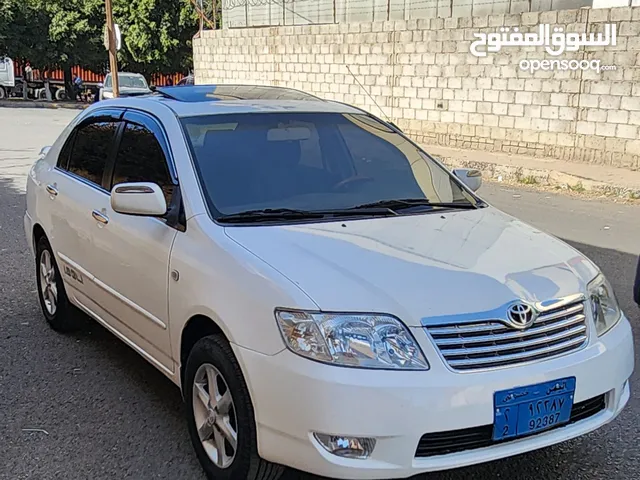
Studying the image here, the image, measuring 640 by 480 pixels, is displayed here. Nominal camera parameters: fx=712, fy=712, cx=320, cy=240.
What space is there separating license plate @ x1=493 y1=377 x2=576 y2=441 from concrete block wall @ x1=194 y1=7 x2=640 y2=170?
33.0 feet

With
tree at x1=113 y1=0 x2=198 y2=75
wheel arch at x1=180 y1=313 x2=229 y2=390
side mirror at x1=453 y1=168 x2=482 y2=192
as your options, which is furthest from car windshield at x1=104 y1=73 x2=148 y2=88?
wheel arch at x1=180 y1=313 x2=229 y2=390

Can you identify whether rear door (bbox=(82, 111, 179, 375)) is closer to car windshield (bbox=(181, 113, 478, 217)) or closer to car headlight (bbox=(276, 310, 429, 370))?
car windshield (bbox=(181, 113, 478, 217))

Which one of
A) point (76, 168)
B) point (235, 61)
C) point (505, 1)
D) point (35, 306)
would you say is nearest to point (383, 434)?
point (76, 168)

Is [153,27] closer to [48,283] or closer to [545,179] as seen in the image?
[545,179]

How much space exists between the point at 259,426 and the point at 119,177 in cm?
197

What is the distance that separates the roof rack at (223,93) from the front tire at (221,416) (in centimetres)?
177

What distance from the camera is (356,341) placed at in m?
2.52

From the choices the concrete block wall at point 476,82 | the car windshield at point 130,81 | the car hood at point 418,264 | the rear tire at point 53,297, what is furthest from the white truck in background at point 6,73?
the car hood at point 418,264

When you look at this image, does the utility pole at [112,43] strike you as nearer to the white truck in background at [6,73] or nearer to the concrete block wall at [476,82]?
the concrete block wall at [476,82]

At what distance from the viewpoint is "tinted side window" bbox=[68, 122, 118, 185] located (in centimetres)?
430

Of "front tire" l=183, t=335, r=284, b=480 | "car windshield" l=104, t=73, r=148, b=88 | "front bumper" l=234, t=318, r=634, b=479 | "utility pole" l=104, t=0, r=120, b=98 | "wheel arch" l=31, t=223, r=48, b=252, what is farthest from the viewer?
"car windshield" l=104, t=73, r=148, b=88

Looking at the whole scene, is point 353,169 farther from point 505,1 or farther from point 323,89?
point 323,89

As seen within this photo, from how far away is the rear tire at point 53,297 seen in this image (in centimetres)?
483

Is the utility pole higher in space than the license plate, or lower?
higher
